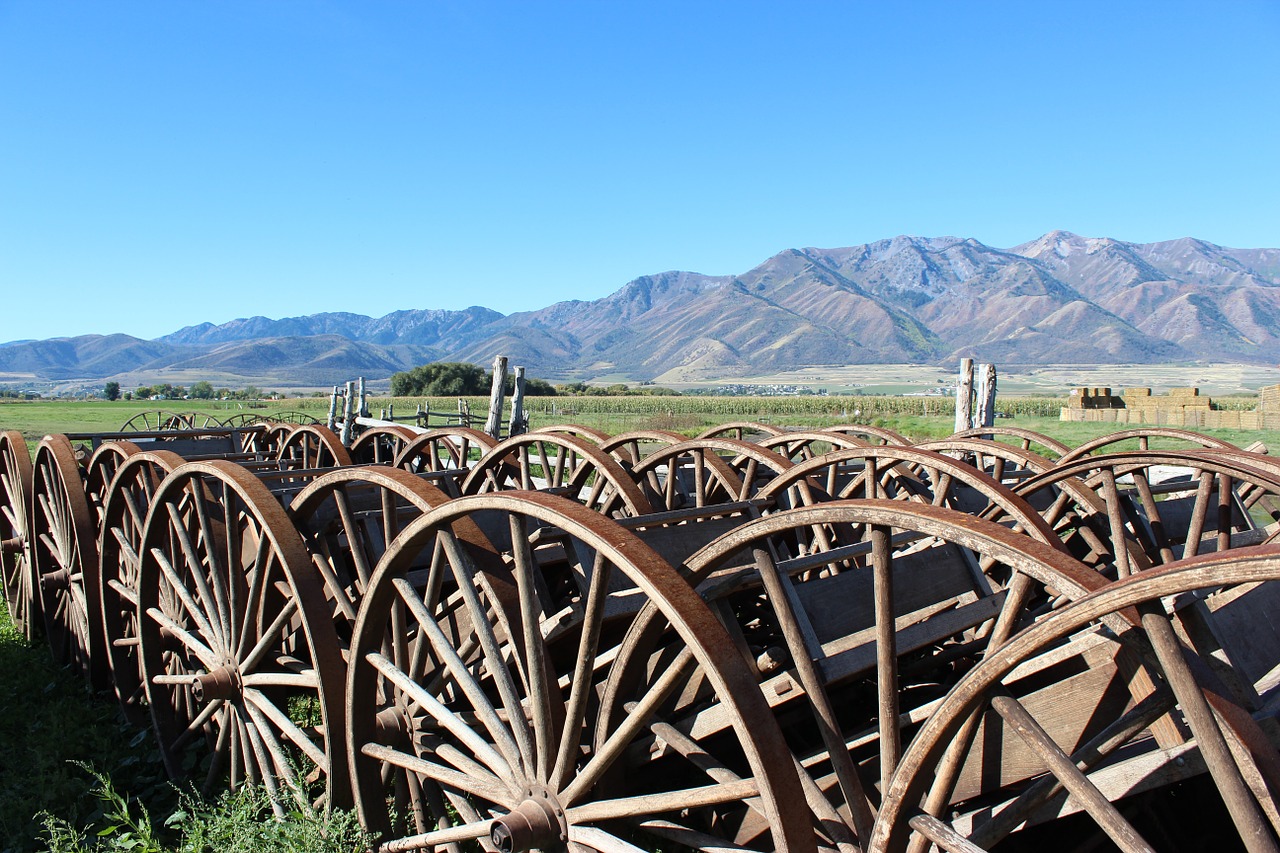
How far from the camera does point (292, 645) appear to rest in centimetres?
445

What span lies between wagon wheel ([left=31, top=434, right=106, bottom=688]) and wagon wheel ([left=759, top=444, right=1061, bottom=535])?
397 centimetres

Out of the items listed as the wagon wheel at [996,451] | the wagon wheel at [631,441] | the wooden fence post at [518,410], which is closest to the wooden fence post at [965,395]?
the wagon wheel at [996,451]

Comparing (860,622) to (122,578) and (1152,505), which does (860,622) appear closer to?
(1152,505)

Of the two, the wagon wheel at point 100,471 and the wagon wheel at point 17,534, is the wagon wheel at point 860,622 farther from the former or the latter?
the wagon wheel at point 17,534

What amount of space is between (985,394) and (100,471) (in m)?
9.63

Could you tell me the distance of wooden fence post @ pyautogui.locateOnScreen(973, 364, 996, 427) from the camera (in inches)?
432

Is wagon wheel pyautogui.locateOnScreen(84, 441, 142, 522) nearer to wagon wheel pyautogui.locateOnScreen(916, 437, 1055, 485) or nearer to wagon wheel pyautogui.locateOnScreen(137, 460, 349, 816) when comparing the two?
wagon wheel pyautogui.locateOnScreen(137, 460, 349, 816)

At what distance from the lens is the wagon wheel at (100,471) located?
5000 millimetres

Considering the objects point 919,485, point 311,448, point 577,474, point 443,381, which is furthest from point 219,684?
point 443,381

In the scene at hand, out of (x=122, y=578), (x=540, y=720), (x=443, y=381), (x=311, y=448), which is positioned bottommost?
(x=122, y=578)

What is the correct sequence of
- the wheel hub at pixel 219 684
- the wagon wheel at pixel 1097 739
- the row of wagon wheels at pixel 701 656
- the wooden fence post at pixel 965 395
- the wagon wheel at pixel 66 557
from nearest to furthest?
the wagon wheel at pixel 1097 739, the row of wagon wheels at pixel 701 656, the wheel hub at pixel 219 684, the wagon wheel at pixel 66 557, the wooden fence post at pixel 965 395

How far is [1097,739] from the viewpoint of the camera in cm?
198

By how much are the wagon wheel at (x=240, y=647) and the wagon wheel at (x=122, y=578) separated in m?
0.22

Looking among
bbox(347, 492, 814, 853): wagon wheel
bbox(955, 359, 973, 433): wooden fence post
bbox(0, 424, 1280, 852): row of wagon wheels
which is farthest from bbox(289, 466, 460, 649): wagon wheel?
bbox(955, 359, 973, 433): wooden fence post
